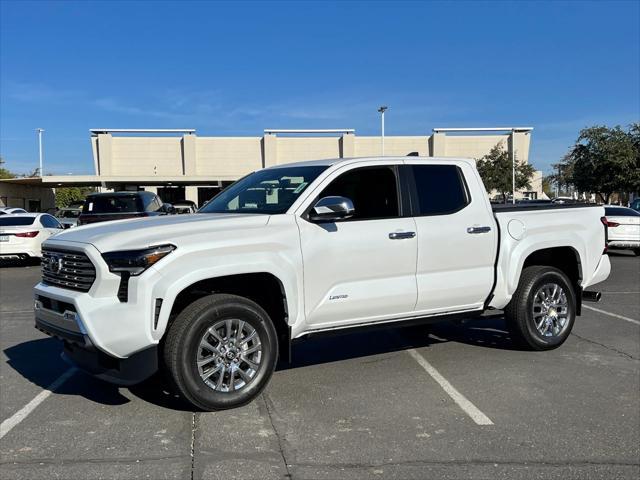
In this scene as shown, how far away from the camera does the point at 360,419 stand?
15.2 ft

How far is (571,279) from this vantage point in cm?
704

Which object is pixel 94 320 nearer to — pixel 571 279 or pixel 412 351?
pixel 412 351

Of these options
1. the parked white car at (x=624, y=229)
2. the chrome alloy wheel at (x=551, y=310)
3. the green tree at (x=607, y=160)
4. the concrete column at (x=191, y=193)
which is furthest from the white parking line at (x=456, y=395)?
the concrete column at (x=191, y=193)

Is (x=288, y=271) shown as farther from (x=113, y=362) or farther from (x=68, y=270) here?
(x=68, y=270)

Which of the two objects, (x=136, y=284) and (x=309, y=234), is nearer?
(x=136, y=284)

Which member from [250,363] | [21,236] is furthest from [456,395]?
[21,236]

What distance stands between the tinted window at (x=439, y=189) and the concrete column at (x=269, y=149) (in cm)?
5255

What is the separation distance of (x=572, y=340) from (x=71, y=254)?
5.63 m

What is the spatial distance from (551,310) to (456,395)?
207 cm

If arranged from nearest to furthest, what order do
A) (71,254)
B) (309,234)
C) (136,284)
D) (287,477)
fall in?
(287,477) → (136,284) → (71,254) → (309,234)

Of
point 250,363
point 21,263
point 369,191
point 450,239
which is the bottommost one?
point 21,263

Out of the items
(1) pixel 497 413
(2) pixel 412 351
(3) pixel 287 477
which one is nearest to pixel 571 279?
(2) pixel 412 351

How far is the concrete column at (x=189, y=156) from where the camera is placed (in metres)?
58.6

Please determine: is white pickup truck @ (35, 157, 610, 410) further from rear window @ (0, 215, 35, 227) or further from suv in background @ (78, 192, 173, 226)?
rear window @ (0, 215, 35, 227)
